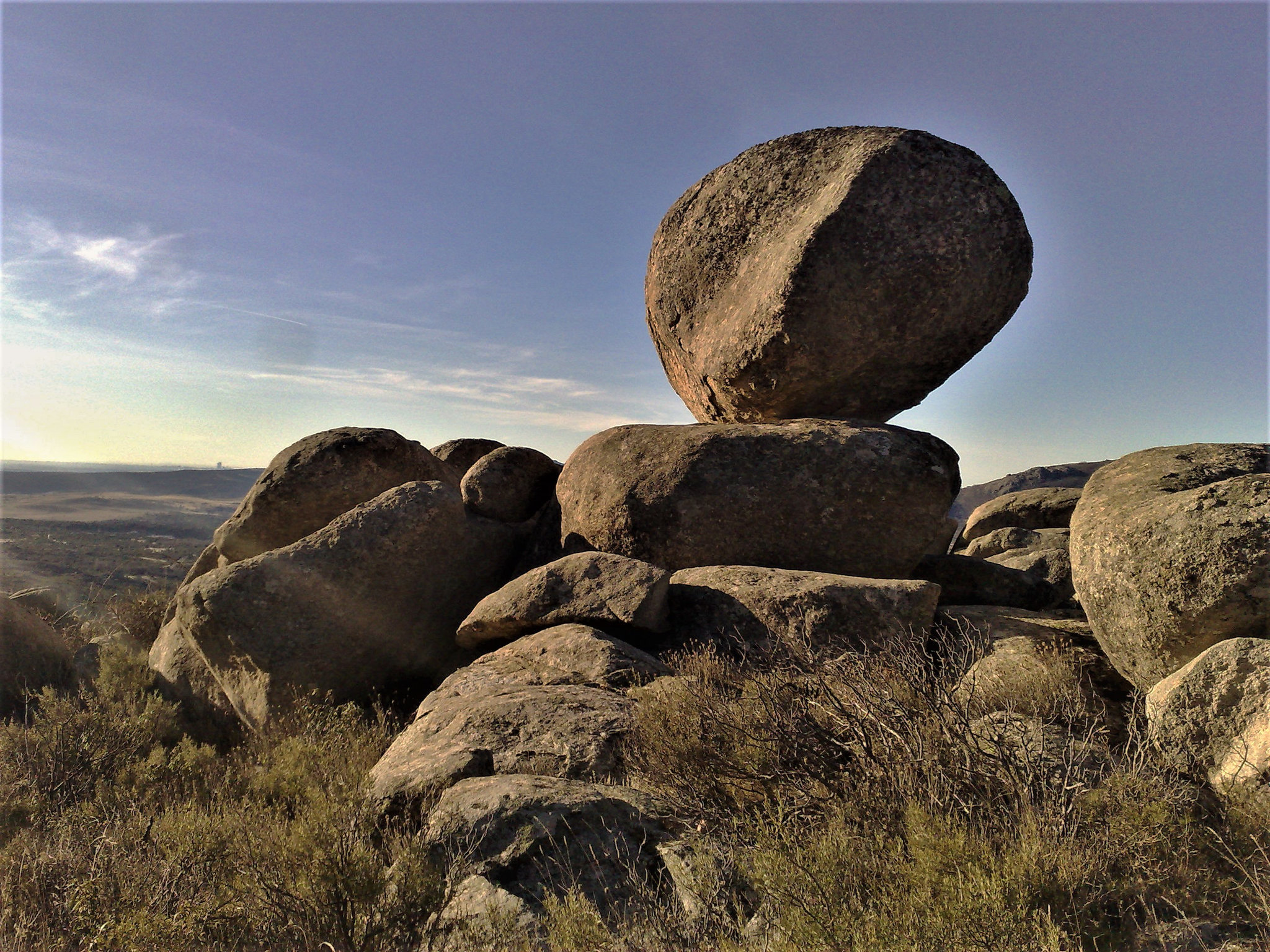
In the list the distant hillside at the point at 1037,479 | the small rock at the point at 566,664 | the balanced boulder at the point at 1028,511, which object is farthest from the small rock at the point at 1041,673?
the distant hillside at the point at 1037,479

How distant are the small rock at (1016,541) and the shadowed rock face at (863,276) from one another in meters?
3.32

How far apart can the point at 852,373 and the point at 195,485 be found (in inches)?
4043

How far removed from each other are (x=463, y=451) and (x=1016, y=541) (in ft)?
27.8

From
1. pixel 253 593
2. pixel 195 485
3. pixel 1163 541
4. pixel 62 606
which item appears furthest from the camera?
pixel 195 485

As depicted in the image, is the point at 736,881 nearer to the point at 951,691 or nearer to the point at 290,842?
the point at 951,691

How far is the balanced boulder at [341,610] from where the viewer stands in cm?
692

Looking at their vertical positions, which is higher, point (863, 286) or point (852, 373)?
point (863, 286)

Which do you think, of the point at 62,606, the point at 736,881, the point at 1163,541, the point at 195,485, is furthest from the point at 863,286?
the point at 195,485

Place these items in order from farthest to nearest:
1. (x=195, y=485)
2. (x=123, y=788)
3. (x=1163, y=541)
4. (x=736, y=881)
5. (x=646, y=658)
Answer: (x=195, y=485) < (x=646, y=658) < (x=123, y=788) < (x=1163, y=541) < (x=736, y=881)

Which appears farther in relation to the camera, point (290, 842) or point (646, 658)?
point (646, 658)

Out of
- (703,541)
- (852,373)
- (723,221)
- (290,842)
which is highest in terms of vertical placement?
(723,221)

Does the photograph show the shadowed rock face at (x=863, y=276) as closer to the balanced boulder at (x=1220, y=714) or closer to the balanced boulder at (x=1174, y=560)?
the balanced boulder at (x=1174, y=560)

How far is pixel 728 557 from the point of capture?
7.38 meters

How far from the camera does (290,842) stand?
3279 mm
